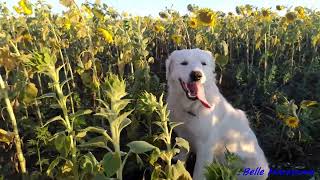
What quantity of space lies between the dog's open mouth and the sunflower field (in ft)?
0.77

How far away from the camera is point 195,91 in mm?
3307

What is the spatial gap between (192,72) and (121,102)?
1.31 metres

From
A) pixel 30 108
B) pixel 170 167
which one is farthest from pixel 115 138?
pixel 30 108

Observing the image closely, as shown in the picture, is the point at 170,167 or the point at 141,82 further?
the point at 141,82

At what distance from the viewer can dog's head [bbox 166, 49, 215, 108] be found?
325cm

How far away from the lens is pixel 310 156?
382 cm

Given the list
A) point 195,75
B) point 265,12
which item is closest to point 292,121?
point 195,75

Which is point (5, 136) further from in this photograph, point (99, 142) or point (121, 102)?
point (121, 102)

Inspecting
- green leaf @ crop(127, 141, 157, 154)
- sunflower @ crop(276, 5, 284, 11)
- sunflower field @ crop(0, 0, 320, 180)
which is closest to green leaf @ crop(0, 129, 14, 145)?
sunflower field @ crop(0, 0, 320, 180)

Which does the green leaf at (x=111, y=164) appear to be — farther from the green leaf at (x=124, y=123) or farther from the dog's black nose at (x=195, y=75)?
the dog's black nose at (x=195, y=75)

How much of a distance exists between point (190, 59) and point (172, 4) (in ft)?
8.68

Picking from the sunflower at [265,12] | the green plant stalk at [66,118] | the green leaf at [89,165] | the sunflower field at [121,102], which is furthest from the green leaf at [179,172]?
the sunflower at [265,12]

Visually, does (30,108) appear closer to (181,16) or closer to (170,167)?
(170,167)

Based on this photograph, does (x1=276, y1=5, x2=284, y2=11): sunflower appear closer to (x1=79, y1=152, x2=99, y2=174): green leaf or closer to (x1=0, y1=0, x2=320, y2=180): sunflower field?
(x1=0, y1=0, x2=320, y2=180): sunflower field
